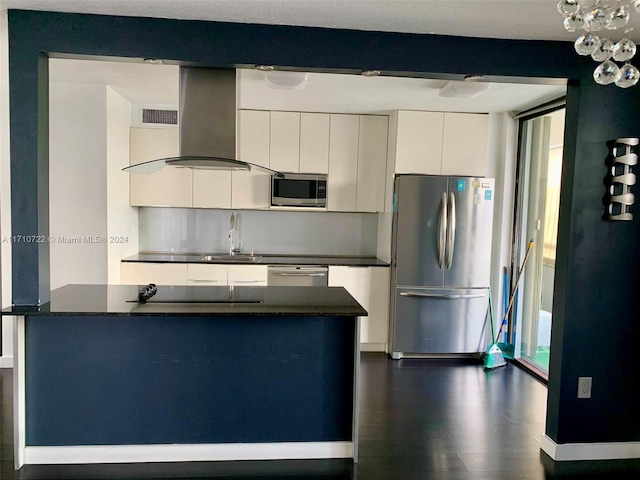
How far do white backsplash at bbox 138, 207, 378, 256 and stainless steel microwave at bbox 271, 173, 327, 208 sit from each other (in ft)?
1.50

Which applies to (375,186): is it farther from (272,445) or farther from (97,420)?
(97,420)

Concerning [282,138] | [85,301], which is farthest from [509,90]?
[85,301]

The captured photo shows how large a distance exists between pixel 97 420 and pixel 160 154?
9.22ft

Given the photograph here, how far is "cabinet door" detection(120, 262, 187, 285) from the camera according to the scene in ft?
14.7

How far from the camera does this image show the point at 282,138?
490 centimetres

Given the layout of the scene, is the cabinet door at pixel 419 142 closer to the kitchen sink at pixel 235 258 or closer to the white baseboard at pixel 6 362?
the kitchen sink at pixel 235 258

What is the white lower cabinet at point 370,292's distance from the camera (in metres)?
4.77

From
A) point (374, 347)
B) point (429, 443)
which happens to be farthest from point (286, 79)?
point (374, 347)

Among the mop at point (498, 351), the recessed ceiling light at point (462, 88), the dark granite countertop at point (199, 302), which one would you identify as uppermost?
the recessed ceiling light at point (462, 88)

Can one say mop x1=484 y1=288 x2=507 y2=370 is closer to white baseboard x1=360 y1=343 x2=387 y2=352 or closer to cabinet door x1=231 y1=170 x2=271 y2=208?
white baseboard x1=360 y1=343 x2=387 y2=352

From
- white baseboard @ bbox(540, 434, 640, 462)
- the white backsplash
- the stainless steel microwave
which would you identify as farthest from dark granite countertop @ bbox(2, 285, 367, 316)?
the white backsplash

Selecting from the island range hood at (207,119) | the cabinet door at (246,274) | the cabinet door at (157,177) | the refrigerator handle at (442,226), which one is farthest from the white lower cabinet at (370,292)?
the island range hood at (207,119)

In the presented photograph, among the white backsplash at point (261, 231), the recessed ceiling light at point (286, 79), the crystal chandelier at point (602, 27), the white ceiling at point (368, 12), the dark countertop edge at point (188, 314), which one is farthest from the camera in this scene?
the white backsplash at point (261, 231)

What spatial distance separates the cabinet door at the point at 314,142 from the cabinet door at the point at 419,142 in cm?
77
